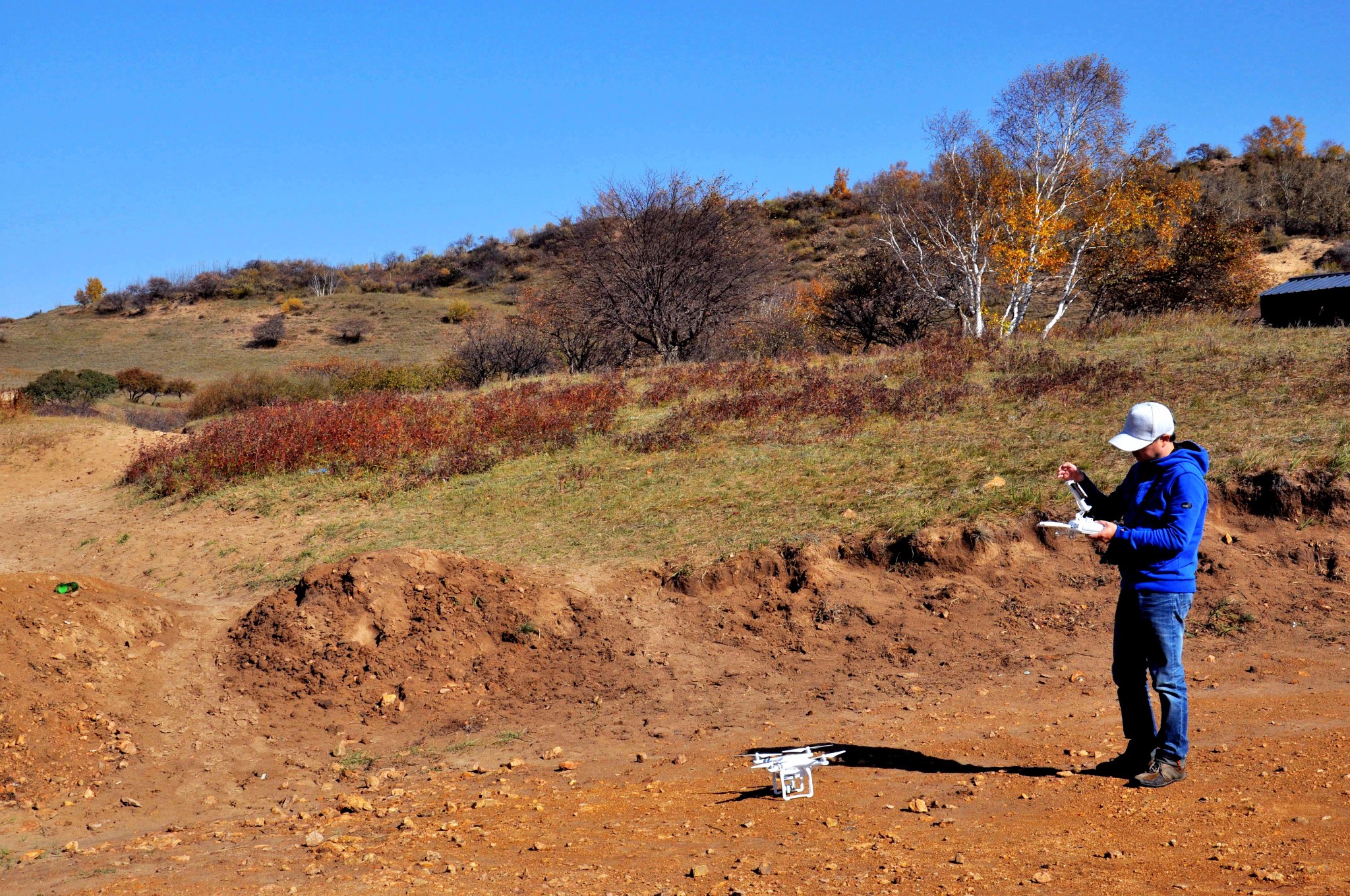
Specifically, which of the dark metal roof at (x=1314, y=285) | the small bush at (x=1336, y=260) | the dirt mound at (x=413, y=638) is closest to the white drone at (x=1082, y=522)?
the dirt mound at (x=413, y=638)

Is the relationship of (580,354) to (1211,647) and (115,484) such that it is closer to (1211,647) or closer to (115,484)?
(115,484)

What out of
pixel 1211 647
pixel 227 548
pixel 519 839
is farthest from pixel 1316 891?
pixel 227 548

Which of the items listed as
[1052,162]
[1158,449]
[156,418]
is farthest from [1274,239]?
[1158,449]

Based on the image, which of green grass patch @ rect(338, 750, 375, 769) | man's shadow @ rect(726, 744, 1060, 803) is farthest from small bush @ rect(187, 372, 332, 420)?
man's shadow @ rect(726, 744, 1060, 803)

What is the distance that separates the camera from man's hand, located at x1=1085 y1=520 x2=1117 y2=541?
447cm

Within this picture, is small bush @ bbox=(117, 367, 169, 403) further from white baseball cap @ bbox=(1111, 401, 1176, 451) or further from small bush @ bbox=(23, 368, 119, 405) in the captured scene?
white baseball cap @ bbox=(1111, 401, 1176, 451)

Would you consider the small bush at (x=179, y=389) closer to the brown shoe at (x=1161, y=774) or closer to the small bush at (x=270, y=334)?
the small bush at (x=270, y=334)

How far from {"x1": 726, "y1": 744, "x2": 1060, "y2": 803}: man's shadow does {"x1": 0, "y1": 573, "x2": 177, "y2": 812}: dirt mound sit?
13.7 feet

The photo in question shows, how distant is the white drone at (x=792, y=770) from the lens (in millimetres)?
4918

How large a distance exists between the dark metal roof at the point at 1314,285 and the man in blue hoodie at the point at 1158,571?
1616 centimetres

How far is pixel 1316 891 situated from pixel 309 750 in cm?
570

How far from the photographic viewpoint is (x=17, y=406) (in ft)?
71.5

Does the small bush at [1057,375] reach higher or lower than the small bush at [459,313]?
lower

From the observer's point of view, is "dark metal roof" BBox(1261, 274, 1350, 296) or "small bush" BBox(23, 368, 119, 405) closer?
"dark metal roof" BBox(1261, 274, 1350, 296)
